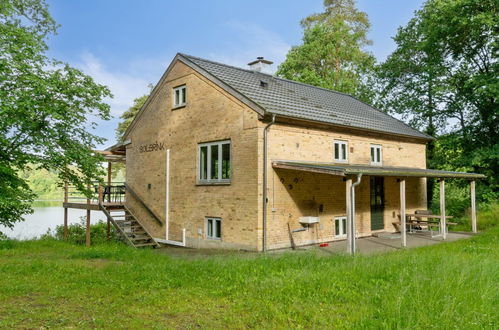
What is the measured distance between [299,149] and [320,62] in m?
22.9

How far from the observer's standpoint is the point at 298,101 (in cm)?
1608

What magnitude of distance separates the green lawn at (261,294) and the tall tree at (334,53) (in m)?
25.6

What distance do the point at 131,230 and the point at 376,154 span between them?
39.2 feet

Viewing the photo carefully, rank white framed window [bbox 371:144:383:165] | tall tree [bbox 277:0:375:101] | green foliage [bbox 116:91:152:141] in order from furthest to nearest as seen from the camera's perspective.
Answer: green foliage [bbox 116:91:152:141], tall tree [bbox 277:0:375:101], white framed window [bbox 371:144:383:165]

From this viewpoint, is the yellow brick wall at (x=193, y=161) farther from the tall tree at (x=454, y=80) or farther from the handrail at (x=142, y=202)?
the tall tree at (x=454, y=80)

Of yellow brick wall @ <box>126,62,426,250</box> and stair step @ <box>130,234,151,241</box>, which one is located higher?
yellow brick wall @ <box>126,62,426,250</box>

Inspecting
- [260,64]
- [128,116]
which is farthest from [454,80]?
[128,116]

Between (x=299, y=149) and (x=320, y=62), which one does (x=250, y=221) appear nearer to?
(x=299, y=149)

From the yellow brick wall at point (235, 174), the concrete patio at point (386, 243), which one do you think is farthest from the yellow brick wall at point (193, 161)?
the concrete patio at point (386, 243)

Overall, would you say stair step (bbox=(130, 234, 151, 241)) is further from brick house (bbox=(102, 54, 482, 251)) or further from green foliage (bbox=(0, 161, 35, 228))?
green foliage (bbox=(0, 161, 35, 228))

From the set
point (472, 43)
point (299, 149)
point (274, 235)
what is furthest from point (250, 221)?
point (472, 43)

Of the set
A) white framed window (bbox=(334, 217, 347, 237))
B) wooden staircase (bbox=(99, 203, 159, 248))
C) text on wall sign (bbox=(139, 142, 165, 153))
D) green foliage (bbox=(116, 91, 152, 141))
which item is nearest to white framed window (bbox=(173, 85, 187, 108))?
text on wall sign (bbox=(139, 142, 165, 153))

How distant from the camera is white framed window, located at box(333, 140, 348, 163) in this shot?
15.6 meters

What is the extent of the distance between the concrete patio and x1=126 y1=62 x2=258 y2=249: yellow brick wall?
10.3 ft
